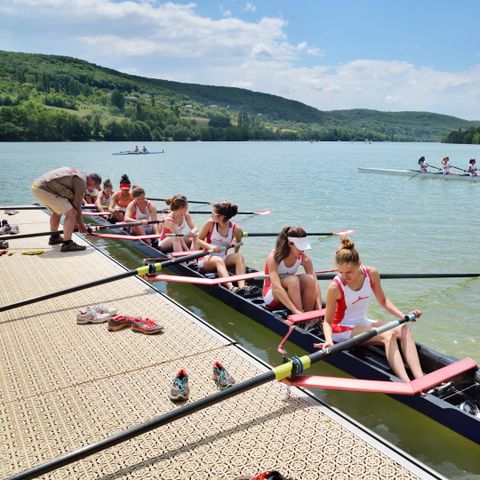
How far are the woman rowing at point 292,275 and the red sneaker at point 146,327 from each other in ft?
5.08

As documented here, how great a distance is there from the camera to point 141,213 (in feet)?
38.0

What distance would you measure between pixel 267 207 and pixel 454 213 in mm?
7941

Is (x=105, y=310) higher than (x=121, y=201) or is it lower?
lower

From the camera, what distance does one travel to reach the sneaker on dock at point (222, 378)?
4.66 m

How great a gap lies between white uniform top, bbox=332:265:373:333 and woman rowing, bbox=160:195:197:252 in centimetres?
460

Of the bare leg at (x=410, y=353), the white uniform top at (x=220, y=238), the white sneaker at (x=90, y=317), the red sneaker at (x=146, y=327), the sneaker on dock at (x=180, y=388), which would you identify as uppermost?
the white uniform top at (x=220, y=238)

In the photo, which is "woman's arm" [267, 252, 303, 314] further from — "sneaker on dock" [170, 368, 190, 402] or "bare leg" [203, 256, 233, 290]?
"sneaker on dock" [170, 368, 190, 402]

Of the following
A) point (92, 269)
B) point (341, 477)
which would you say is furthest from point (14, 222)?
point (341, 477)

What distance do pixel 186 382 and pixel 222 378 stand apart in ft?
1.16

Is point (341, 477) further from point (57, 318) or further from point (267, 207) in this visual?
point (267, 207)

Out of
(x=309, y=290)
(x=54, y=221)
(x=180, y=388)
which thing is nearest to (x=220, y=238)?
(x=309, y=290)

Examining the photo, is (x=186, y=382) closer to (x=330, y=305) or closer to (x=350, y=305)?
(x=330, y=305)

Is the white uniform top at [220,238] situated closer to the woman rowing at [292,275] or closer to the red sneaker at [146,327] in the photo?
the woman rowing at [292,275]

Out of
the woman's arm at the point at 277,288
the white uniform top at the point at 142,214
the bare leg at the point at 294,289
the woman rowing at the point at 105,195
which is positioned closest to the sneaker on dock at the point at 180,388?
the woman's arm at the point at 277,288
